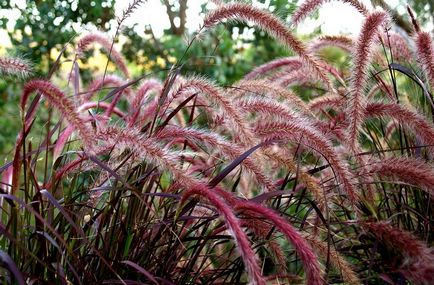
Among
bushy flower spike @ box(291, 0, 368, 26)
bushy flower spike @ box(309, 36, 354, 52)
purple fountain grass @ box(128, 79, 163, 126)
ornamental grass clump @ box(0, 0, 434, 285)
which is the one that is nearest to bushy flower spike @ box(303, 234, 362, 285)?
ornamental grass clump @ box(0, 0, 434, 285)

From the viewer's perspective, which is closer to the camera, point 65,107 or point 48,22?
point 65,107

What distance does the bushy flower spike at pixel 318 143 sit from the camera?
173 cm

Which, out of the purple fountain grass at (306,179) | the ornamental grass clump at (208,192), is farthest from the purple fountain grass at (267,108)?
the purple fountain grass at (306,179)

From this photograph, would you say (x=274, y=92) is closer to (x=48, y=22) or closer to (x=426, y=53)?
(x=426, y=53)

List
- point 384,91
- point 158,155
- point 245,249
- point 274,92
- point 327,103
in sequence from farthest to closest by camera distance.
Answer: point 384,91, point 327,103, point 274,92, point 158,155, point 245,249

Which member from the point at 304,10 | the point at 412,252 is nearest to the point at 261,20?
the point at 304,10

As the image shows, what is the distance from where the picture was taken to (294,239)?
1322 millimetres

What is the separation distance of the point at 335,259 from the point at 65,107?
769 millimetres

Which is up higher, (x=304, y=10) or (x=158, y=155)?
(x=304, y=10)

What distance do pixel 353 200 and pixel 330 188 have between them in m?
0.34

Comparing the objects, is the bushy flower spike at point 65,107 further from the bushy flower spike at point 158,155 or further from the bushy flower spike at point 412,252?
the bushy flower spike at point 412,252

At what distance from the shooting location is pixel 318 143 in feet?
5.79

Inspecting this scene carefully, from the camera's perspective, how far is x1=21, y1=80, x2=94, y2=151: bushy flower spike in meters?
1.60

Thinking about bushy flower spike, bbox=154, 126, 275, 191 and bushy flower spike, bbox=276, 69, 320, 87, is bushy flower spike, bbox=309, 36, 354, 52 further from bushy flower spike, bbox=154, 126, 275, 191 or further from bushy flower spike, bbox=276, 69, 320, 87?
bushy flower spike, bbox=154, 126, 275, 191
